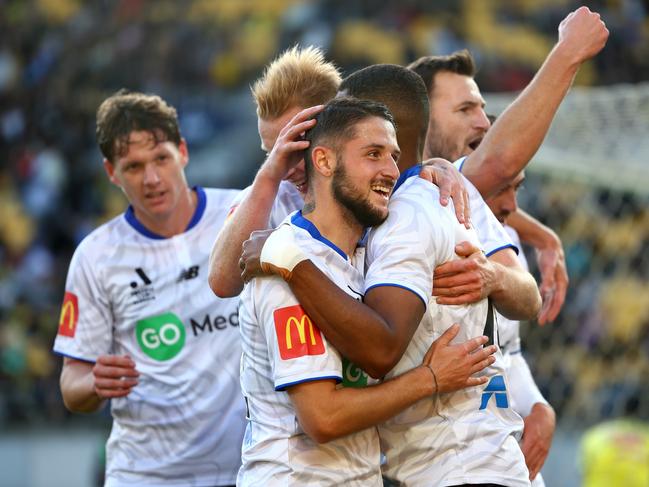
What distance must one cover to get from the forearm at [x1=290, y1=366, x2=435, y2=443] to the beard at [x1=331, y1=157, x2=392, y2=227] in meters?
0.42

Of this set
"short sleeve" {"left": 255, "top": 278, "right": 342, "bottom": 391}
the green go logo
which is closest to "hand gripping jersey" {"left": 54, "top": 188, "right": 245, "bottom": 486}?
the green go logo

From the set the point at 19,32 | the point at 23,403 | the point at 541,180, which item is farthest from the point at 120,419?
the point at 19,32

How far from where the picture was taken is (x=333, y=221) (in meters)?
2.88

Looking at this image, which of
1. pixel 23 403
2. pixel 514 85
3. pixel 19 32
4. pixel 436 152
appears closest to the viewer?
pixel 436 152

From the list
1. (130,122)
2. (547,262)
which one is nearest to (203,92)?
(130,122)

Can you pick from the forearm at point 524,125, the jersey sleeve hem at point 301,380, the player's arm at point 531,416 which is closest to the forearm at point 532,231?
the player's arm at point 531,416

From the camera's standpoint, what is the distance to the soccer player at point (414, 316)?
269 centimetres

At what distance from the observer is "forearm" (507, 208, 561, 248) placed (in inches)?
176

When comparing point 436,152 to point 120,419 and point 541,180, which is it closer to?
point 120,419

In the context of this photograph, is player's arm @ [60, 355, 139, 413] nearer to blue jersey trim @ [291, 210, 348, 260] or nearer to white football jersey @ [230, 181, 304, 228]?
white football jersey @ [230, 181, 304, 228]

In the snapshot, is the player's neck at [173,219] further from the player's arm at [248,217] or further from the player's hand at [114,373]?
the player's arm at [248,217]

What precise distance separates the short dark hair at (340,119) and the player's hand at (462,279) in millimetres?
405

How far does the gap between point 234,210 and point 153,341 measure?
114 cm

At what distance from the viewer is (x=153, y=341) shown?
171 inches
